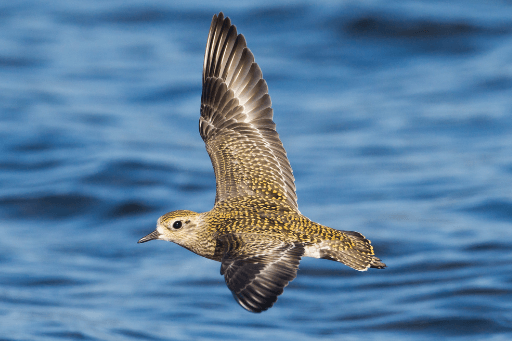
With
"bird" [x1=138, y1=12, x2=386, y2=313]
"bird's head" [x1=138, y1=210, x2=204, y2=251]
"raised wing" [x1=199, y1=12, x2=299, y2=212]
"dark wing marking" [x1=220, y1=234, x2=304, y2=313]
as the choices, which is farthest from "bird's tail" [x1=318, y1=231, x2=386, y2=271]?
"bird's head" [x1=138, y1=210, x2=204, y2=251]

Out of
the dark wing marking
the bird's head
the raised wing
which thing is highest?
the raised wing

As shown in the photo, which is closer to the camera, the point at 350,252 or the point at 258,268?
the point at 258,268

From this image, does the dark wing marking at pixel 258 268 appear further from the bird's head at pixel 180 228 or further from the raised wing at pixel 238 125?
the raised wing at pixel 238 125

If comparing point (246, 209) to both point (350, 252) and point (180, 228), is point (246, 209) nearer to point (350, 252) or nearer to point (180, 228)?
point (180, 228)

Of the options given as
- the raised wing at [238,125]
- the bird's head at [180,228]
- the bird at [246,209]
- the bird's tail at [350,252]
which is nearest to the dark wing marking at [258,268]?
the bird at [246,209]

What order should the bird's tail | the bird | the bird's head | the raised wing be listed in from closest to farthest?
the bird
the bird's tail
the bird's head
the raised wing

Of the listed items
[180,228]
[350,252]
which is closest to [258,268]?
[350,252]

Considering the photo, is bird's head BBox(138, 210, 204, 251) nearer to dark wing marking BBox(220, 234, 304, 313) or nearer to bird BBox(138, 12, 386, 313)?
bird BBox(138, 12, 386, 313)
